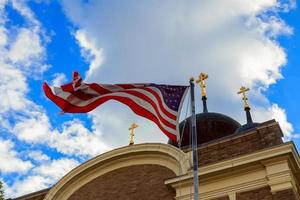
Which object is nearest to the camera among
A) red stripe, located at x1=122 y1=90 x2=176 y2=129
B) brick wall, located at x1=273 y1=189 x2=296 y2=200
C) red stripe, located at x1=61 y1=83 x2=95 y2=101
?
red stripe, located at x1=122 y1=90 x2=176 y2=129

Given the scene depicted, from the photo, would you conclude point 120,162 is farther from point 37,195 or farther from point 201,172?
point 37,195

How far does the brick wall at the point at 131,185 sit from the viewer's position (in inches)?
582

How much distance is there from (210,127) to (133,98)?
36.6 ft

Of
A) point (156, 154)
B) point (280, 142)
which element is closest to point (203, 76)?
point (156, 154)

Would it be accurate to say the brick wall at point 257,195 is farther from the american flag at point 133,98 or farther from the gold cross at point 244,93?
the gold cross at point 244,93

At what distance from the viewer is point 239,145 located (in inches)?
555

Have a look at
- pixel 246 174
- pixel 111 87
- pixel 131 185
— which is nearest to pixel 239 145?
pixel 246 174

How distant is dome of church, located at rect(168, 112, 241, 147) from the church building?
21.9 feet

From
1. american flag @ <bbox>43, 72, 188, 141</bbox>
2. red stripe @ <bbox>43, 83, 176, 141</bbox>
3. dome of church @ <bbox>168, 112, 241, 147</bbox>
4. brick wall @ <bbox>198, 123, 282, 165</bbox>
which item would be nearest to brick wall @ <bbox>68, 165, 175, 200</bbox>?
brick wall @ <bbox>198, 123, 282, 165</bbox>

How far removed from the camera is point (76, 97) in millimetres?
13672

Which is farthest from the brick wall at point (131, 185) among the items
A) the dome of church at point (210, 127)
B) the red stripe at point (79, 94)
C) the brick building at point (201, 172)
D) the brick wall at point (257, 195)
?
the dome of church at point (210, 127)

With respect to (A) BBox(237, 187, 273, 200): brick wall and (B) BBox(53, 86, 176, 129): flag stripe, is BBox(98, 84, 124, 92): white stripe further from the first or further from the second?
(A) BBox(237, 187, 273, 200): brick wall

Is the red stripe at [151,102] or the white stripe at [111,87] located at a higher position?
the white stripe at [111,87]

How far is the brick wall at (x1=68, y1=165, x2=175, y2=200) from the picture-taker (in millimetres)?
14773
